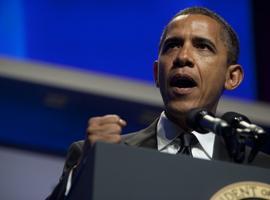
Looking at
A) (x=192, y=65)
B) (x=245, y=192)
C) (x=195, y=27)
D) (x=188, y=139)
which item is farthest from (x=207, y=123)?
(x=195, y=27)

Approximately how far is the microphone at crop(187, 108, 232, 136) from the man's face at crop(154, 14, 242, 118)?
0.27 m

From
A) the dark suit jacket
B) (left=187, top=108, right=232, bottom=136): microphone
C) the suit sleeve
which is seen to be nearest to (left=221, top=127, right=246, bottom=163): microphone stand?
(left=187, top=108, right=232, bottom=136): microphone

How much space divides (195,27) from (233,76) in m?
0.19

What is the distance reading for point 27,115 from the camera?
10.7 ft

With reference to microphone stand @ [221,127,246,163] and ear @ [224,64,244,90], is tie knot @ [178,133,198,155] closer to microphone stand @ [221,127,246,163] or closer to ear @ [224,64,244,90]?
microphone stand @ [221,127,246,163]

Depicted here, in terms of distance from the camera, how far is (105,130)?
1094 mm

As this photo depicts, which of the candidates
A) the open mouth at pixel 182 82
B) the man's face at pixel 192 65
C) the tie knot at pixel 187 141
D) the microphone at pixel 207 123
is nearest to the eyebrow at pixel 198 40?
the man's face at pixel 192 65

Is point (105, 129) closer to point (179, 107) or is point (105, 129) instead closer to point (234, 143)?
point (234, 143)

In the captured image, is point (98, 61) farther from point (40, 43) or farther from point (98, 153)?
point (98, 153)

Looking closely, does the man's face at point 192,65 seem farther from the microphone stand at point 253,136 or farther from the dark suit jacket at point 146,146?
the microphone stand at point 253,136

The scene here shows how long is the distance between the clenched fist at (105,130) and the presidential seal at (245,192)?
18 cm

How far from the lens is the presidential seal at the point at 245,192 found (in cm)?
104

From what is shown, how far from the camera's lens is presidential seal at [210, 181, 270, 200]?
1.04 m

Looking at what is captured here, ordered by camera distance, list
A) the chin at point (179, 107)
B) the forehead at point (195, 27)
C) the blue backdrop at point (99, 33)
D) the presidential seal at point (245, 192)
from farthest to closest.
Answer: the blue backdrop at point (99, 33) → the forehead at point (195, 27) → the chin at point (179, 107) → the presidential seal at point (245, 192)
